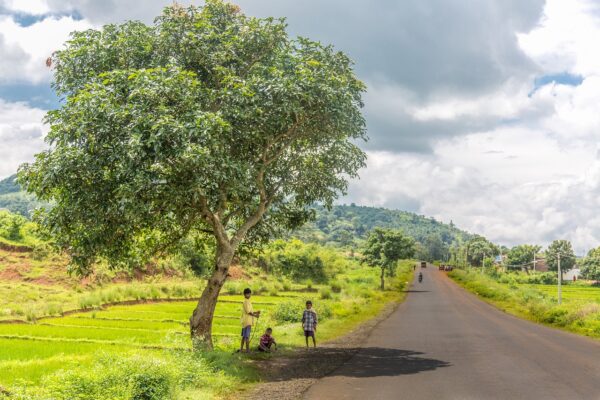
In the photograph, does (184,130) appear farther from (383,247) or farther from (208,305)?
(383,247)

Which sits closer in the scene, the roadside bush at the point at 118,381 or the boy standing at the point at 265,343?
the roadside bush at the point at 118,381

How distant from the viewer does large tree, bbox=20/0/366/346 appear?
1416 centimetres

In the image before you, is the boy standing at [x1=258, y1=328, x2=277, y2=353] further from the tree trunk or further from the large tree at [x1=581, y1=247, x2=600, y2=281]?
the large tree at [x1=581, y1=247, x2=600, y2=281]

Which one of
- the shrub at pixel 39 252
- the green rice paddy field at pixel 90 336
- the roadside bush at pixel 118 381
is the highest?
the shrub at pixel 39 252

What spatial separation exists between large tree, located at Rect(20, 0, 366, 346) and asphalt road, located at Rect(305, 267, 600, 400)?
5997 mm

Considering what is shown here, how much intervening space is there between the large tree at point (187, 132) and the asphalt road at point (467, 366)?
600 centimetres

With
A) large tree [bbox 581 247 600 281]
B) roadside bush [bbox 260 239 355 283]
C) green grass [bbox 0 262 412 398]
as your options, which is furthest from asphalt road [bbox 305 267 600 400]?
large tree [bbox 581 247 600 281]

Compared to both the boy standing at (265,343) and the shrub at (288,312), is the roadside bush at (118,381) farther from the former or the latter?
the shrub at (288,312)

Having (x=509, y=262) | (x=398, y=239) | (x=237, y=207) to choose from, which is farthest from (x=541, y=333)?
(x=509, y=262)

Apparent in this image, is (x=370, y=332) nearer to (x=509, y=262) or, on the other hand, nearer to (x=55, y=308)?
(x=55, y=308)

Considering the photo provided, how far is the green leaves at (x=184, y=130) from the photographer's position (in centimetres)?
1414

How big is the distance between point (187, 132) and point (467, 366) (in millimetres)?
11379

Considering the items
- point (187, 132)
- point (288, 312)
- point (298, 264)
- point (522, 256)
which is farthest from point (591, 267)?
point (187, 132)

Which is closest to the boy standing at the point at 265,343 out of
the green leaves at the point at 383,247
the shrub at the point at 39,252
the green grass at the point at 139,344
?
the green grass at the point at 139,344
